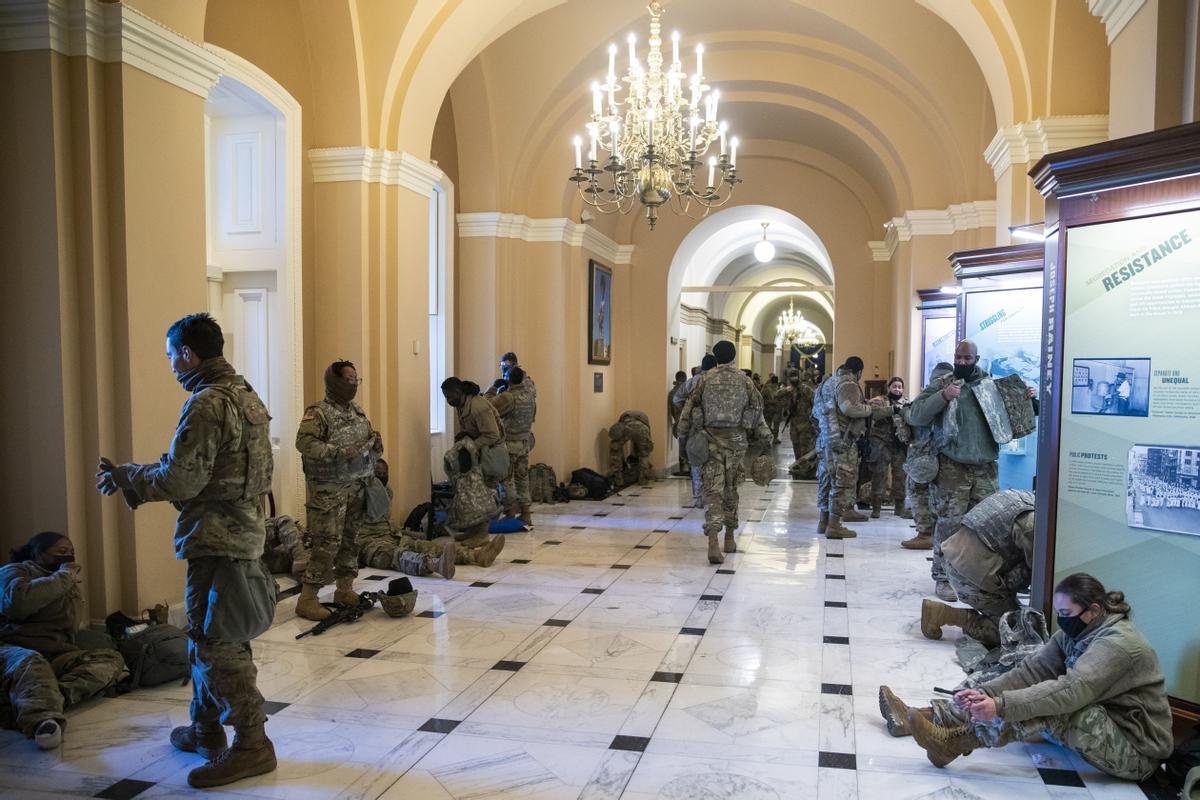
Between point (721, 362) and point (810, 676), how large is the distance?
325 centimetres

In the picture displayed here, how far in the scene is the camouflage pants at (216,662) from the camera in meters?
3.25

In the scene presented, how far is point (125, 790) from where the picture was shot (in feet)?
10.4

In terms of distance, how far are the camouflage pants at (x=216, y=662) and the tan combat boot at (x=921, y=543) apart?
246 inches

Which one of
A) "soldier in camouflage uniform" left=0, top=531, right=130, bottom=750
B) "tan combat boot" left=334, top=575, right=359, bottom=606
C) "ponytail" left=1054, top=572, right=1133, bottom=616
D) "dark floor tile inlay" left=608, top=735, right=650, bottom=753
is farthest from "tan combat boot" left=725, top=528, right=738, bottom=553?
"soldier in camouflage uniform" left=0, top=531, right=130, bottom=750

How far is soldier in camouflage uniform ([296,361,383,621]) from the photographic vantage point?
17.0 ft

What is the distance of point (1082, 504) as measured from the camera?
3797 mm

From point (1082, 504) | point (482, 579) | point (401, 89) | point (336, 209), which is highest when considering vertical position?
point (401, 89)

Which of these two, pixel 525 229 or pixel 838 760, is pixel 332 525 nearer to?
pixel 838 760

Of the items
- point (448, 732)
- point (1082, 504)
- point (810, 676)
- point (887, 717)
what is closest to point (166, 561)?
point (448, 732)

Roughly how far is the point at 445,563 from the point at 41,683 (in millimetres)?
3109

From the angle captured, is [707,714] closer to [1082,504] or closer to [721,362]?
[1082,504]

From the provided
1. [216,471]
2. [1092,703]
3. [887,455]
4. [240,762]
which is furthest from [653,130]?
[240,762]

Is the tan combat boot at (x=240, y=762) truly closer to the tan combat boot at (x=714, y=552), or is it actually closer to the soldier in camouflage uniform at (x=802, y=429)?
the tan combat boot at (x=714, y=552)

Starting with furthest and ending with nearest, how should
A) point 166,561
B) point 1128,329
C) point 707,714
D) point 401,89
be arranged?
point 401,89 → point 166,561 → point 707,714 → point 1128,329
